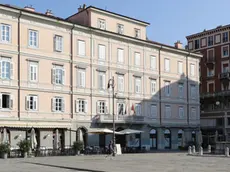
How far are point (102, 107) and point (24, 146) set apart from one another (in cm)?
1310

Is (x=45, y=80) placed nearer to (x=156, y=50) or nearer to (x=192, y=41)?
(x=156, y=50)

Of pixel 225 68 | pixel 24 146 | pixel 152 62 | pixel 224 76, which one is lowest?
pixel 24 146

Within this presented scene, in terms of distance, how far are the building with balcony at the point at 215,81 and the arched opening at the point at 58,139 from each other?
30.2 meters

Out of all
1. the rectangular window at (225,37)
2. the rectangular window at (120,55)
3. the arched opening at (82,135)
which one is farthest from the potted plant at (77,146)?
the rectangular window at (225,37)

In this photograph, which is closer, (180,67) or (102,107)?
(102,107)

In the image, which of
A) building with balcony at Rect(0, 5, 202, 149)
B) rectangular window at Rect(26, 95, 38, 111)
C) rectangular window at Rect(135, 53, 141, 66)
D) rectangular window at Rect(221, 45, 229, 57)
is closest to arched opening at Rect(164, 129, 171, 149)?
building with balcony at Rect(0, 5, 202, 149)

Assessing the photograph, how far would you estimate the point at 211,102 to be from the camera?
237 ft

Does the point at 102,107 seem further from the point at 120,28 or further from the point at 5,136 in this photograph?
the point at 5,136

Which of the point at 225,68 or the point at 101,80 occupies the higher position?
the point at 225,68

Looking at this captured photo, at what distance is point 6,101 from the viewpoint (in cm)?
3959

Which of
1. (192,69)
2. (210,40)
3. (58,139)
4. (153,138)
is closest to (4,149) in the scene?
(58,139)

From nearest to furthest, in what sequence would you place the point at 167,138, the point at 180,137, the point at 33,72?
the point at 33,72, the point at 167,138, the point at 180,137

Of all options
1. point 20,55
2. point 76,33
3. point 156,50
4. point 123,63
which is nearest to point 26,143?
point 20,55

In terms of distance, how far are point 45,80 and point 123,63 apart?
11.6m
